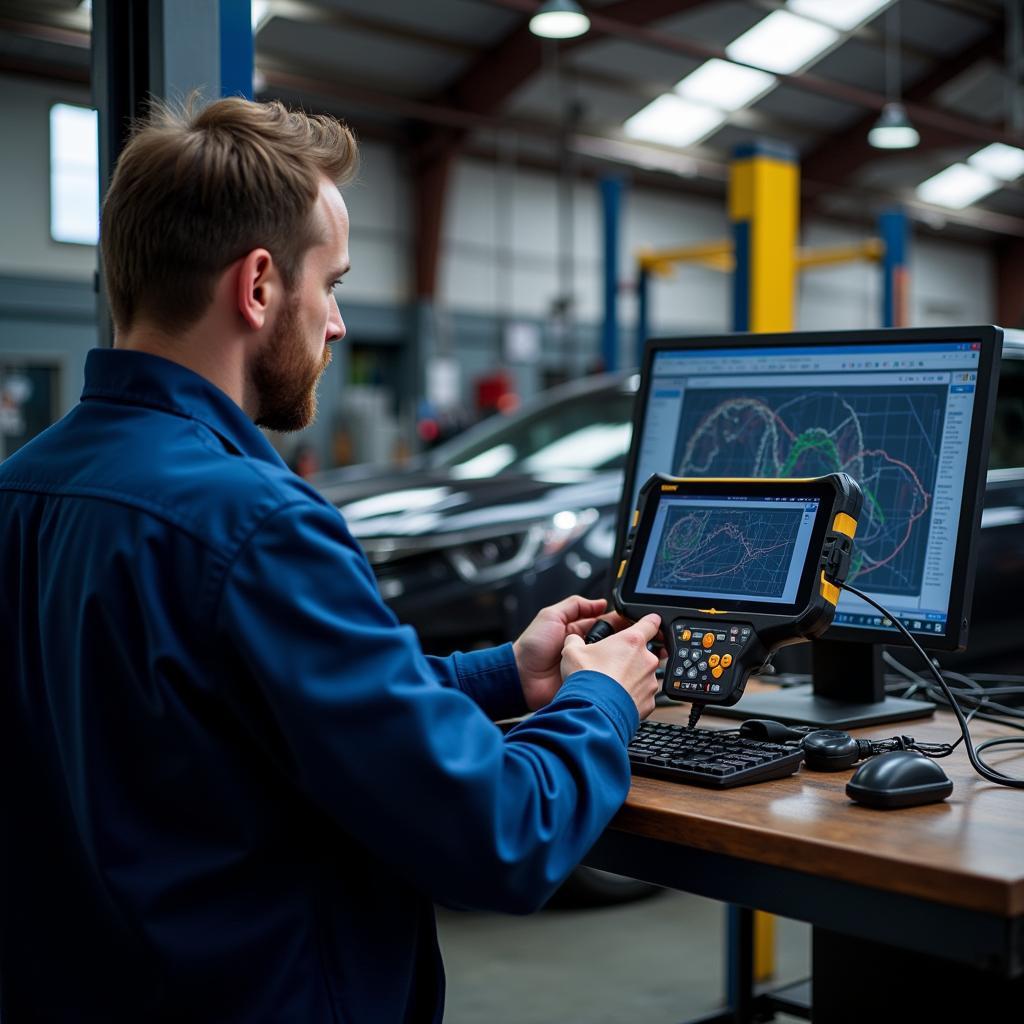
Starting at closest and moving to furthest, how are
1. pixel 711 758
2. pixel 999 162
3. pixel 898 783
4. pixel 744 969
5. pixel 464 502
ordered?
pixel 898 783 < pixel 711 758 < pixel 744 969 < pixel 464 502 < pixel 999 162

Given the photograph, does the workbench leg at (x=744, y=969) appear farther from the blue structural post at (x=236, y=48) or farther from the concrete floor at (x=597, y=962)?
the blue structural post at (x=236, y=48)

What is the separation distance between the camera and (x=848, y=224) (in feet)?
57.9

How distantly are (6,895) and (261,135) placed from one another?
729 mm

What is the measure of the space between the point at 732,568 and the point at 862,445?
1.04 feet

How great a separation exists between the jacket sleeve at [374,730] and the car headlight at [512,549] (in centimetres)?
231

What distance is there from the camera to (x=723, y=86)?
13.6 m

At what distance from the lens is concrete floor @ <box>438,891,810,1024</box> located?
9.31ft

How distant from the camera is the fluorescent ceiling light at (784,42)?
484 inches

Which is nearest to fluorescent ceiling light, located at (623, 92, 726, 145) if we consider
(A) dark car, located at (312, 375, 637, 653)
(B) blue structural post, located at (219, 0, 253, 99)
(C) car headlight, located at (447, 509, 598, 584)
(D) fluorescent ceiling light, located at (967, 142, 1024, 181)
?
(D) fluorescent ceiling light, located at (967, 142, 1024, 181)

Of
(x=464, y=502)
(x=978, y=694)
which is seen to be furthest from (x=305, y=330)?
(x=464, y=502)

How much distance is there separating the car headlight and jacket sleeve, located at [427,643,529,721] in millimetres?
1822

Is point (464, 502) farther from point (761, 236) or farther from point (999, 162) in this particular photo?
point (999, 162)

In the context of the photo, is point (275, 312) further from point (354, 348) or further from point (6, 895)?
point (354, 348)

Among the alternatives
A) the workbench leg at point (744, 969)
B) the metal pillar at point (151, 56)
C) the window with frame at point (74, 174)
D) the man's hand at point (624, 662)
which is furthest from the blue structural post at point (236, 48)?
the workbench leg at point (744, 969)
